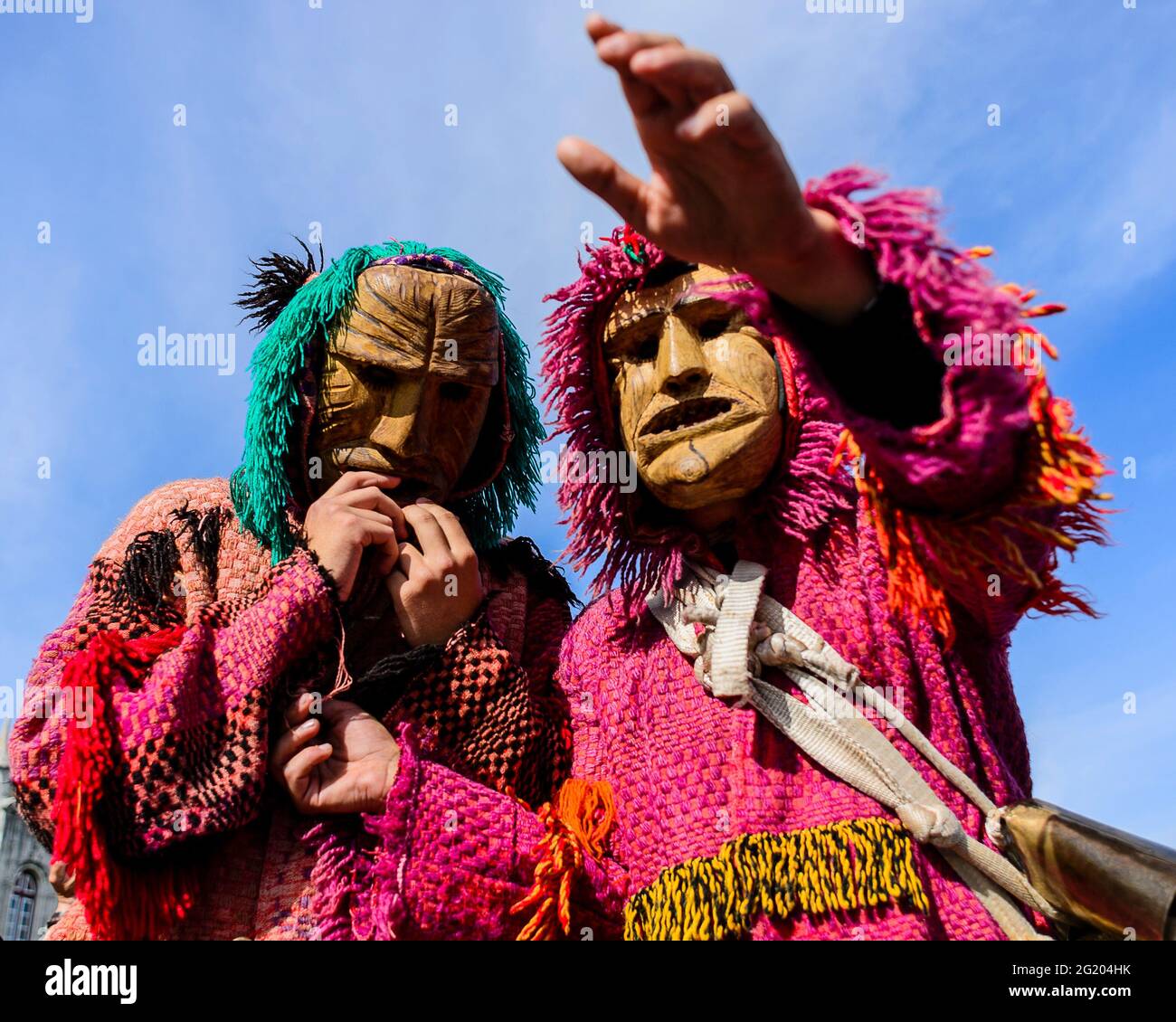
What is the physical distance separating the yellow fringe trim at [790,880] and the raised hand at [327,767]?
624 mm

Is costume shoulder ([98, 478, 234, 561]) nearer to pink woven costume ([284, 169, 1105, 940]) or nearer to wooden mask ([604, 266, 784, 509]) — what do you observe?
pink woven costume ([284, 169, 1105, 940])

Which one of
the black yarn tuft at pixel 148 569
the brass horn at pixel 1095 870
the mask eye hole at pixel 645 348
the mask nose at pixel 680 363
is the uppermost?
the mask eye hole at pixel 645 348

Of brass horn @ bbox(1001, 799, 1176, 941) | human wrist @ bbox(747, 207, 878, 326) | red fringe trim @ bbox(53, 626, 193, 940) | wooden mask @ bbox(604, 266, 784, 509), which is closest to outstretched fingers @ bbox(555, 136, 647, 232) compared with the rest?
human wrist @ bbox(747, 207, 878, 326)

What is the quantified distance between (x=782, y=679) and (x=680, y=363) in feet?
2.25

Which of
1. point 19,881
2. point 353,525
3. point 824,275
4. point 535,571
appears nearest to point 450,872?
point 353,525

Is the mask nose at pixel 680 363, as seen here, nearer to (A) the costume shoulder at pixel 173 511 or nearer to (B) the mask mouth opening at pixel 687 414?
(B) the mask mouth opening at pixel 687 414

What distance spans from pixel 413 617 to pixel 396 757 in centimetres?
33

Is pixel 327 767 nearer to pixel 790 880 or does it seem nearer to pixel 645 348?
pixel 790 880

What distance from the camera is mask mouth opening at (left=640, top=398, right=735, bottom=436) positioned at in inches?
102

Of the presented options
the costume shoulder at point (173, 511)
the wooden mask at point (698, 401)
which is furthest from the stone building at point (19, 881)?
the wooden mask at point (698, 401)

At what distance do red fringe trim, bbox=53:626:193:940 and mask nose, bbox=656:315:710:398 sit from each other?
1.24m

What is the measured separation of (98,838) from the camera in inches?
91.8

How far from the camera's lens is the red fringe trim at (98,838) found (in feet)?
7.59

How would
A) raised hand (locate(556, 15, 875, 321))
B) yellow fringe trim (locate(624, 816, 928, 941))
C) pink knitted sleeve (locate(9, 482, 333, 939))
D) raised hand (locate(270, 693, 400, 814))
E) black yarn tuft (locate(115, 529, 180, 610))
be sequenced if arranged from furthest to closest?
black yarn tuft (locate(115, 529, 180, 610)) → raised hand (locate(270, 693, 400, 814)) → pink knitted sleeve (locate(9, 482, 333, 939)) → yellow fringe trim (locate(624, 816, 928, 941)) → raised hand (locate(556, 15, 875, 321))
